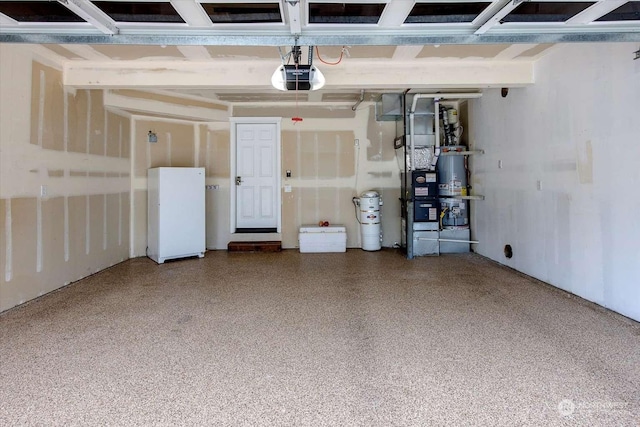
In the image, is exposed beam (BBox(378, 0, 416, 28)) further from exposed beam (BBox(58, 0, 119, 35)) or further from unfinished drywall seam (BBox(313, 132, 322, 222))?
unfinished drywall seam (BBox(313, 132, 322, 222))

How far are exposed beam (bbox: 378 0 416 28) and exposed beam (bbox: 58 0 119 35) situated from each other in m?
1.66

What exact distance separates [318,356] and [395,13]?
2.23m

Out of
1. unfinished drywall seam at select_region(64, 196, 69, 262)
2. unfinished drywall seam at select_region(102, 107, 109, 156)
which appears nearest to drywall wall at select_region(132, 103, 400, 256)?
unfinished drywall seam at select_region(102, 107, 109, 156)

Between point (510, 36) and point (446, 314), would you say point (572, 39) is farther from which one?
point (446, 314)

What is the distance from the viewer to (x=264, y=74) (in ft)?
13.2

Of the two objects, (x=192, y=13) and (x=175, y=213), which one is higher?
(x=192, y=13)

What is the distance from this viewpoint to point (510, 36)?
2285 mm

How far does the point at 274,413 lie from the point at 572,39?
2.96 meters

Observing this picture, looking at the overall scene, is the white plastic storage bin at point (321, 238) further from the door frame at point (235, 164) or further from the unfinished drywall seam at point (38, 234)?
the unfinished drywall seam at point (38, 234)

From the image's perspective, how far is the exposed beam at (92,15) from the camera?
A: 184 centimetres

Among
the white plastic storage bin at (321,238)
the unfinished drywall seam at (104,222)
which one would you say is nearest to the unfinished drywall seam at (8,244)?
the unfinished drywall seam at (104,222)

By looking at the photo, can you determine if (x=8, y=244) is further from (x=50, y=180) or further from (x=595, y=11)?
(x=595, y=11)

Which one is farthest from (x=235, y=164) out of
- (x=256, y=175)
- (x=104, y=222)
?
(x=104, y=222)

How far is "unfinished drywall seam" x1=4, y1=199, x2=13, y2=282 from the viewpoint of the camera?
3.22m
